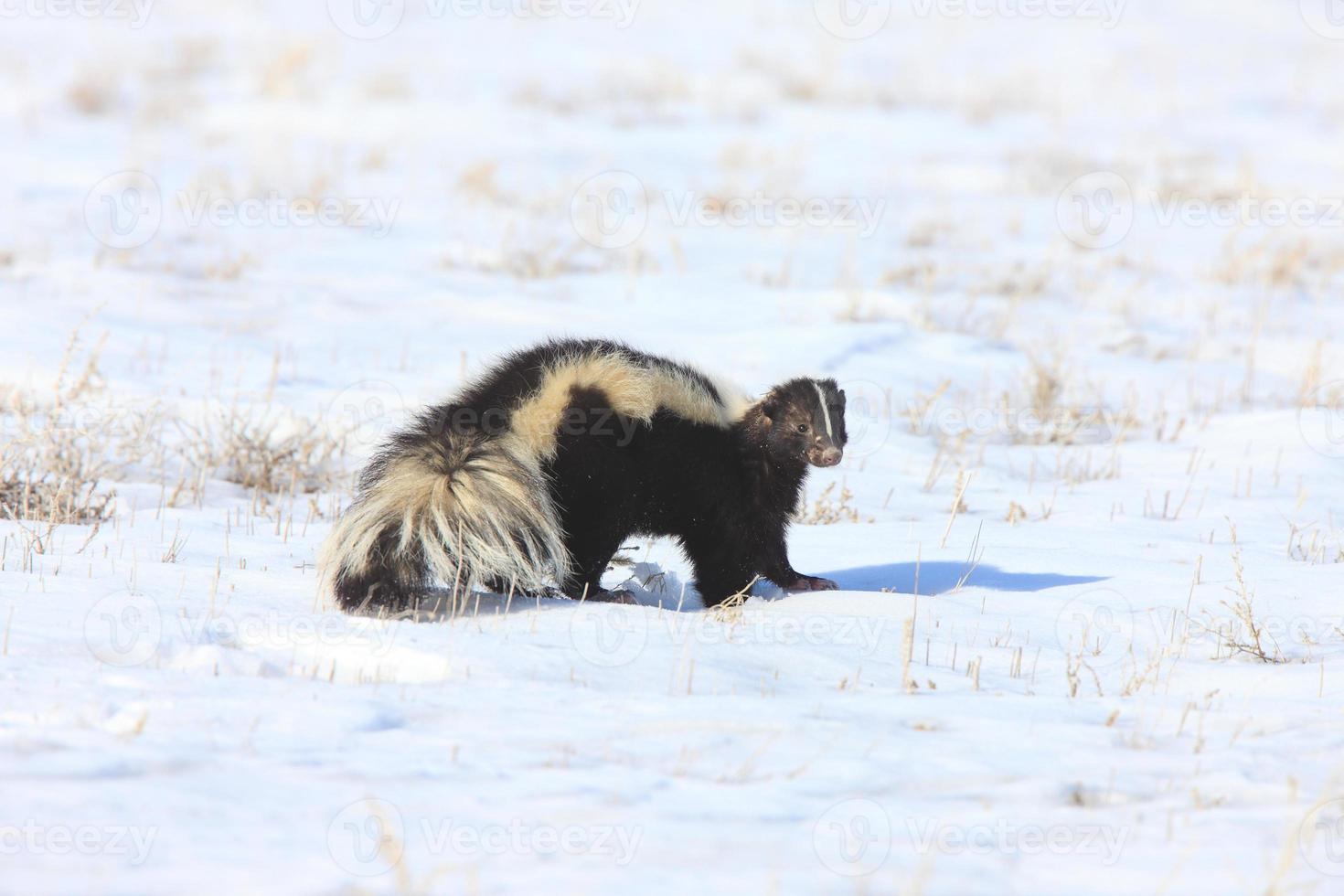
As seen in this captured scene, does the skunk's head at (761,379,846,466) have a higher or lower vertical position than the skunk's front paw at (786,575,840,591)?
higher

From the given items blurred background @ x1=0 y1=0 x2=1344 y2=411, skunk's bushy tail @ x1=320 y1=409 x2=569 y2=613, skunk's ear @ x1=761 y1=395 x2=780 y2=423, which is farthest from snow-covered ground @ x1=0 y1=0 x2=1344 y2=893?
skunk's ear @ x1=761 y1=395 x2=780 y2=423

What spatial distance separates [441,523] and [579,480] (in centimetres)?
76

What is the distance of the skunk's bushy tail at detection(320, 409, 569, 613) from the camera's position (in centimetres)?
536

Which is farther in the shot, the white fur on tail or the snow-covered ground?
the white fur on tail

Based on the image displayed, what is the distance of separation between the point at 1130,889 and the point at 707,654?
1.96m

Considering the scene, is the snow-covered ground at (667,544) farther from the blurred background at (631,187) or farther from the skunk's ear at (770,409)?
the skunk's ear at (770,409)

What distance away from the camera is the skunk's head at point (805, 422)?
6449 millimetres

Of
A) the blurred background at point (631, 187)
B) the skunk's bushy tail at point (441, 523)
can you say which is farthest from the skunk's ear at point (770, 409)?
the blurred background at point (631, 187)

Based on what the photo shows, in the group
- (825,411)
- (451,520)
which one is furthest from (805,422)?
(451,520)

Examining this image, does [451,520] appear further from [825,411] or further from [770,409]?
[825,411]

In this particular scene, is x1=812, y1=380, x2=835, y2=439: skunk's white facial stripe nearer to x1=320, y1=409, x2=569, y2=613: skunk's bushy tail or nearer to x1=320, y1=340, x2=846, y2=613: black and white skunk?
x1=320, y1=340, x2=846, y2=613: black and white skunk

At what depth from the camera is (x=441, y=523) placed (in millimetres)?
5348

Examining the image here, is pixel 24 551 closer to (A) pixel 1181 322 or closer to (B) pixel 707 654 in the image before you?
(B) pixel 707 654

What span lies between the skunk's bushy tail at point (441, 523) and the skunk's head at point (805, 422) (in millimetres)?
1356
